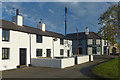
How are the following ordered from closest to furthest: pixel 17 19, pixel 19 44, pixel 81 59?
1. pixel 19 44
2. pixel 17 19
3. pixel 81 59

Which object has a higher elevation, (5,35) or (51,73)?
(5,35)

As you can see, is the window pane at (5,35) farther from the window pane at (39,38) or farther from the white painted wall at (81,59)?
the white painted wall at (81,59)

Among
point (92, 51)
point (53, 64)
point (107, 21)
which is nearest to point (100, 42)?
point (92, 51)

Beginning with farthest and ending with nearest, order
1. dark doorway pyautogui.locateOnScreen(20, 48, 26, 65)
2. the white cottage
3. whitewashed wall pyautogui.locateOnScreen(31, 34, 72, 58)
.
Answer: whitewashed wall pyautogui.locateOnScreen(31, 34, 72, 58) < dark doorway pyautogui.locateOnScreen(20, 48, 26, 65) < the white cottage

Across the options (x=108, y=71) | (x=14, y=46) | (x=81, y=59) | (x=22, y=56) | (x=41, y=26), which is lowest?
(x=108, y=71)

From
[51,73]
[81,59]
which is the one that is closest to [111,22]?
[81,59]

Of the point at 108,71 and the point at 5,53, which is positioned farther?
the point at 5,53

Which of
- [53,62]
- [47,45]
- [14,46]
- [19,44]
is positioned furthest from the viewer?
[47,45]

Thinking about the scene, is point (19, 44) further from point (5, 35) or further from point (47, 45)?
point (47, 45)

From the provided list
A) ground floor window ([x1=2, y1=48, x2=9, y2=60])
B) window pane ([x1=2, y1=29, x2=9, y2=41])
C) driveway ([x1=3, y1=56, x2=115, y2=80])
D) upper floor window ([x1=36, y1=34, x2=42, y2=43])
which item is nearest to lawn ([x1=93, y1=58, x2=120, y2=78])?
driveway ([x1=3, y1=56, x2=115, y2=80])

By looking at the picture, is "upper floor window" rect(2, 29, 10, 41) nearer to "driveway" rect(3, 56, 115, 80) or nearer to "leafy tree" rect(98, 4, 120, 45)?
"driveway" rect(3, 56, 115, 80)

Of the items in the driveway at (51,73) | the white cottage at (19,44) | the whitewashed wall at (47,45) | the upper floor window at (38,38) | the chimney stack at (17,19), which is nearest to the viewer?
the driveway at (51,73)

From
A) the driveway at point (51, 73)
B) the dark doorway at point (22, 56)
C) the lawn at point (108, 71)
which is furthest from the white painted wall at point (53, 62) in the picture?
the lawn at point (108, 71)

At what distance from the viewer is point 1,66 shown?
13.3 m
